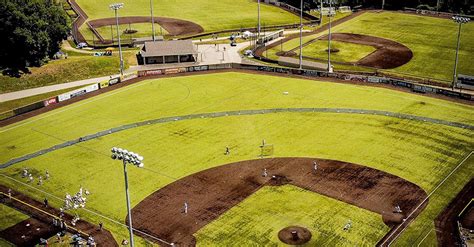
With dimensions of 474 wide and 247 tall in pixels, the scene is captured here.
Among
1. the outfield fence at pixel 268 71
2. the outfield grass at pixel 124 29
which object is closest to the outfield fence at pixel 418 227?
the outfield fence at pixel 268 71

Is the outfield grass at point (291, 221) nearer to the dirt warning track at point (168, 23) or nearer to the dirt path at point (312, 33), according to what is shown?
the dirt path at point (312, 33)

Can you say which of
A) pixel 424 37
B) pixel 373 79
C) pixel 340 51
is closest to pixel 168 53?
pixel 340 51

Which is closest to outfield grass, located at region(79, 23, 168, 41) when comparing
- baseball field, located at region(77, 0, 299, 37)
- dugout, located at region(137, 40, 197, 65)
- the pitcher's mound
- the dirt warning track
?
baseball field, located at region(77, 0, 299, 37)

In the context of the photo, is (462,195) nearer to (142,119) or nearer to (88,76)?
(142,119)

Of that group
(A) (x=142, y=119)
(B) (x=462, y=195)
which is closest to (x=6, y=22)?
(A) (x=142, y=119)

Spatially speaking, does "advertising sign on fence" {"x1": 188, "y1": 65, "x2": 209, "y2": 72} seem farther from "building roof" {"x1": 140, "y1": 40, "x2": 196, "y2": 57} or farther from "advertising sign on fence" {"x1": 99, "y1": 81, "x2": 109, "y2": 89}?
"advertising sign on fence" {"x1": 99, "y1": 81, "x2": 109, "y2": 89}
